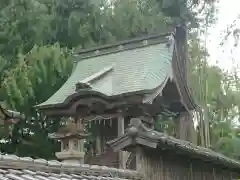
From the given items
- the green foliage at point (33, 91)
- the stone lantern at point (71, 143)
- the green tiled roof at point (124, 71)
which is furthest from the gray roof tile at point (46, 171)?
the green foliage at point (33, 91)

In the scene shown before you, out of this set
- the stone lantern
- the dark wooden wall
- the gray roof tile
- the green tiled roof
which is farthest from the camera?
the green tiled roof

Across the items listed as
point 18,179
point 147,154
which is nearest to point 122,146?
point 147,154

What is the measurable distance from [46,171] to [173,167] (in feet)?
11.1

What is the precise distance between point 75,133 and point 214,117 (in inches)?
590

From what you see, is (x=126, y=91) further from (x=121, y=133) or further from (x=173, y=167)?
(x=173, y=167)

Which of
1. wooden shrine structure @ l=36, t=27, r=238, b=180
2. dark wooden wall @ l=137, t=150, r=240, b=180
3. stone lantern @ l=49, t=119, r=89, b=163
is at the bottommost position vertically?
dark wooden wall @ l=137, t=150, r=240, b=180

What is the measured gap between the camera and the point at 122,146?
6.71 m

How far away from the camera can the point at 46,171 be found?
16.4 feet

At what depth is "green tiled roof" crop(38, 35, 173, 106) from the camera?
10.6 metres

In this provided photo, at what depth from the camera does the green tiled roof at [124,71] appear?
34.8ft

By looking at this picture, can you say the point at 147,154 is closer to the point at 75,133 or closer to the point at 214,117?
the point at 75,133

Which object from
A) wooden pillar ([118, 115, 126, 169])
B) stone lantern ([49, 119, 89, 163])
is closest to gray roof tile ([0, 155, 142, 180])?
stone lantern ([49, 119, 89, 163])

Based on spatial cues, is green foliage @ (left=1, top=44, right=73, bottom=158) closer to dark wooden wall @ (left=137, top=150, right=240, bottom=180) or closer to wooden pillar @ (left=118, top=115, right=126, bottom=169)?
wooden pillar @ (left=118, top=115, right=126, bottom=169)

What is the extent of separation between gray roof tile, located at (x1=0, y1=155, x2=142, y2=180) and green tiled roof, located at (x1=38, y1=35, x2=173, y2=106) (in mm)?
4349
